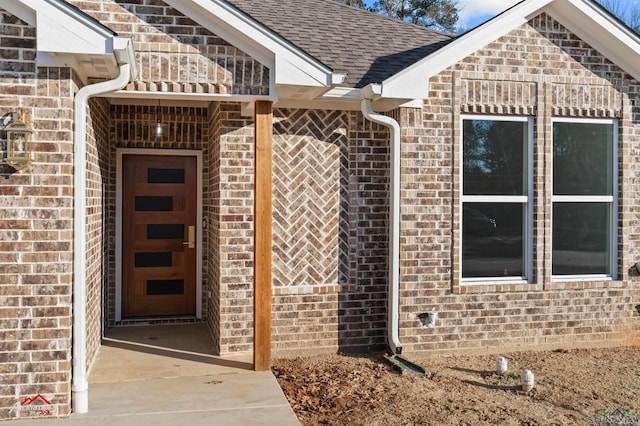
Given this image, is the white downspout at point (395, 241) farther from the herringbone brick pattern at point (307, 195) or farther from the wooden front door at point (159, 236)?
the wooden front door at point (159, 236)

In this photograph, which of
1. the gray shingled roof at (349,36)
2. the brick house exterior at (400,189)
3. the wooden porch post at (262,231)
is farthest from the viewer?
the gray shingled roof at (349,36)

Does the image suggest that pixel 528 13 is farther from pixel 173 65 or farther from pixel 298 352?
pixel 298 352

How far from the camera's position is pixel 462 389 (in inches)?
241

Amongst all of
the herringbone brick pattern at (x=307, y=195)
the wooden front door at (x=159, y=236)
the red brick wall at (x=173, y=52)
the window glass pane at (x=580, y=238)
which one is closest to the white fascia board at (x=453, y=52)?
the herringbone brick pattern at (x=307, y=195)

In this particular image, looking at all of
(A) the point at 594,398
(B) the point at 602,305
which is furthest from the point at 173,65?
(B) the point at 602,305

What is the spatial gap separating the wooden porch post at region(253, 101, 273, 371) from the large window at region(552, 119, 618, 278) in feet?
12.5

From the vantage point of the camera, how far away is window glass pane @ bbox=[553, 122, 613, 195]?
7820 millimetres

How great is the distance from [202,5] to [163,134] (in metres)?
3.16

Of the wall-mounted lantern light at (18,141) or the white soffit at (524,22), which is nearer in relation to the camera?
the wall-mounted lantern light at (18,141)

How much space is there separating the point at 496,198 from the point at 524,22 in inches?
88.2

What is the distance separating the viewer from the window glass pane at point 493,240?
7.54m

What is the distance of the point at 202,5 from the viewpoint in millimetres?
5738

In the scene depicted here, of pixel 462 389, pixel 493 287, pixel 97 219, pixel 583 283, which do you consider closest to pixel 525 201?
pixel 493 287

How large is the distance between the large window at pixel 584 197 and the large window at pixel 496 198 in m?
0.45
